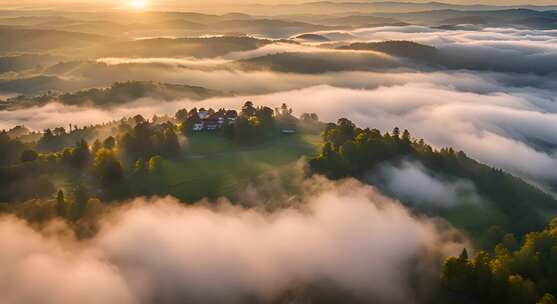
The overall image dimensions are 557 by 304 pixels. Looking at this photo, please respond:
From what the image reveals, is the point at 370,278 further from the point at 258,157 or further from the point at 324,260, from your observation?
the point at 258,157

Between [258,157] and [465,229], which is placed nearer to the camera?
[465,229]

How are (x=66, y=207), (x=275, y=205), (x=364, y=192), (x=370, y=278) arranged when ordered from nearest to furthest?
1. (x=370, y=278)
2. (x=66, y=207)
3. (x=275, y=205)
4. (x=364, y=192)

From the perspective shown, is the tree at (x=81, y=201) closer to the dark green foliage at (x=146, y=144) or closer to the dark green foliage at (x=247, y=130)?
the dark green foliage at (x=146, y=144)

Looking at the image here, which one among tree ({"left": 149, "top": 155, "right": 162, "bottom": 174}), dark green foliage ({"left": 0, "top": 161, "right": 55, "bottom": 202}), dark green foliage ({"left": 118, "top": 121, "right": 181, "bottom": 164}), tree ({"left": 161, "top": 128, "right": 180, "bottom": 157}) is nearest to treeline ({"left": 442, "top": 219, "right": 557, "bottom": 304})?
tree ({"left": 149, "top": 155, "right": 162, "bottom": 174})

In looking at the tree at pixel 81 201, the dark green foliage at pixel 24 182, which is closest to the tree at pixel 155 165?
the dark green foliage at pixel 24 182

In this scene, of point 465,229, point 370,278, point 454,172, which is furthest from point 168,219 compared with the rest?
point 454,172

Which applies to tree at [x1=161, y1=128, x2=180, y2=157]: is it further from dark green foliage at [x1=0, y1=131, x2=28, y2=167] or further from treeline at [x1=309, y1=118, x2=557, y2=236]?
dark green foliage at [x1=0, y1=131, x2=28, y2=167]

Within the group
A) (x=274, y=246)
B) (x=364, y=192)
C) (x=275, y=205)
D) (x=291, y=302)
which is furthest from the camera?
(x=364, y=192)
